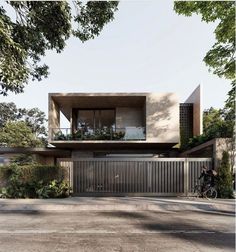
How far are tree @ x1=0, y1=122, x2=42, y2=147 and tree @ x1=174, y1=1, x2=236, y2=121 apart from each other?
110ft

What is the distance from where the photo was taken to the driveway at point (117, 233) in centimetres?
705

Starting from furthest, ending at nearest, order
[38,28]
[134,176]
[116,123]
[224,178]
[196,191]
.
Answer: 1. [116,123]
2. [134,176]
3. [196,191]
4. [224,178]
5. [38,28]

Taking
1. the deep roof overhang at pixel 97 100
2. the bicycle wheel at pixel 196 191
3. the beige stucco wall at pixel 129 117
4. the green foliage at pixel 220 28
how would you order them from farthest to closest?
the beige stucco wall at pixel 129 117 < the deep roof overhang at pixel 97 100 < the bicycle wheel at pixel 196 191 < the green foliage at pixel 220 28

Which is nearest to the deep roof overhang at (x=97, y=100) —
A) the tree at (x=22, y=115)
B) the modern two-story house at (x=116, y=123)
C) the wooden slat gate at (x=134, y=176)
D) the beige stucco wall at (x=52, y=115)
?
the modern two-story house at (x=116, y=123)

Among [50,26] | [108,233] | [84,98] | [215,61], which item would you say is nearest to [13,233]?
[108,233]

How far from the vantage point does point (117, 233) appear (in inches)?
332

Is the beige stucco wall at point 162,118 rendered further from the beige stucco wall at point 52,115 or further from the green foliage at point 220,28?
the green foliage at point 220,28

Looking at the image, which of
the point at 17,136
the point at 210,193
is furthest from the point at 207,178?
the point at 17,136

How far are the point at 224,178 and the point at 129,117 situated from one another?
10.0 m

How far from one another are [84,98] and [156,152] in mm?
7288

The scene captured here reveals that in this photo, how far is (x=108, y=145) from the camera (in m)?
24.9

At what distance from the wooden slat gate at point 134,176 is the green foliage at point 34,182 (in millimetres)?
1211

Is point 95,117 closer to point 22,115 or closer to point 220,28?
point 220,28

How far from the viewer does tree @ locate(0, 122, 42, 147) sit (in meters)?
45.5
